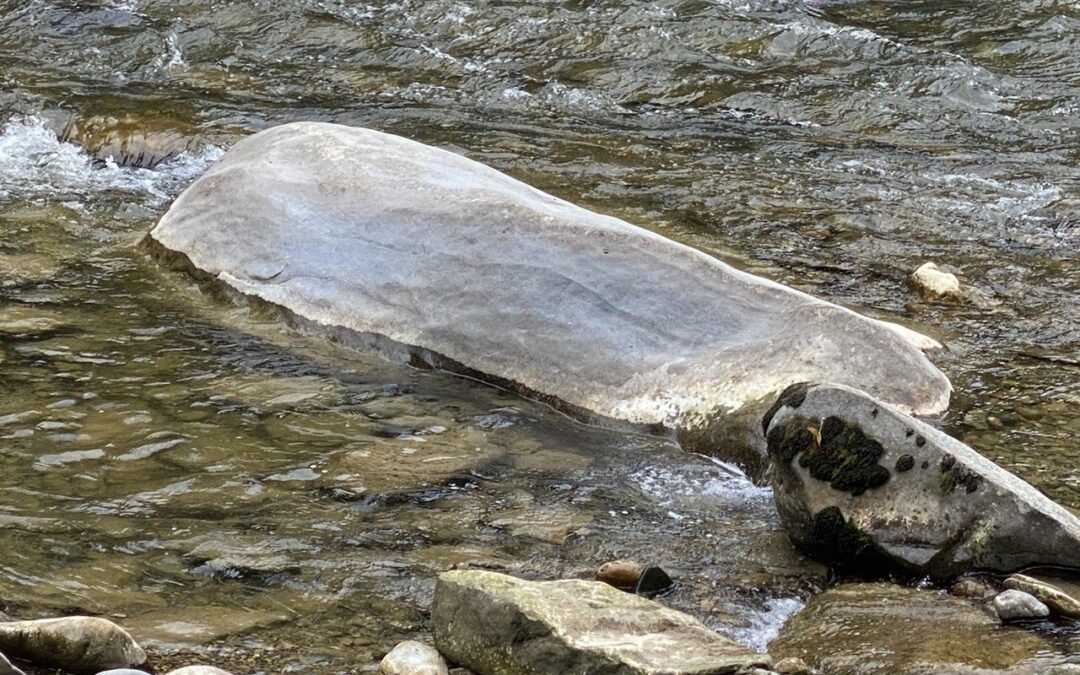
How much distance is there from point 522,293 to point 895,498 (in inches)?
76.3

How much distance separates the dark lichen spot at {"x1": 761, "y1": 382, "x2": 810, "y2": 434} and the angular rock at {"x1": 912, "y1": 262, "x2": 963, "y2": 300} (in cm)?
197

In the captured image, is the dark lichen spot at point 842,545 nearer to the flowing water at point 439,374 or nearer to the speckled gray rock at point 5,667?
the flowing water at point 439,374

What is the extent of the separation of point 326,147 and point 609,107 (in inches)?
147

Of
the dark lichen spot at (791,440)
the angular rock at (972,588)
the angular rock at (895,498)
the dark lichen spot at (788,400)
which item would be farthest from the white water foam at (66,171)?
the angular rock at (972,588)

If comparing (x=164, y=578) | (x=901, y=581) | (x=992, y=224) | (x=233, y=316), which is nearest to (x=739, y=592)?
(x=901, y=581)

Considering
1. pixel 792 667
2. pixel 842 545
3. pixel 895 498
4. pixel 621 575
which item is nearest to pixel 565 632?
pixel 792 667

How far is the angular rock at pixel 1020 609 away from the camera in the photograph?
3605 millimetres

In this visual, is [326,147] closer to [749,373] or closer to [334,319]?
[334,319]

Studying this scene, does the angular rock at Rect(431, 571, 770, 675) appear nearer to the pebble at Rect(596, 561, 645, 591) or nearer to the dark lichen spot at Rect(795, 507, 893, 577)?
the pebble at Rect(596, 561, 645, 591)

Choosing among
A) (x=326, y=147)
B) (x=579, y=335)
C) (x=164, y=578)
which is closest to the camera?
(x=164, y=578)

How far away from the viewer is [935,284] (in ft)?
21.4

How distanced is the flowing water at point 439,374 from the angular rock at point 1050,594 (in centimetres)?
7

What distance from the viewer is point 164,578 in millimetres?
3922

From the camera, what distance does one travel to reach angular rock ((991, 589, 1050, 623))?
11.8ft
